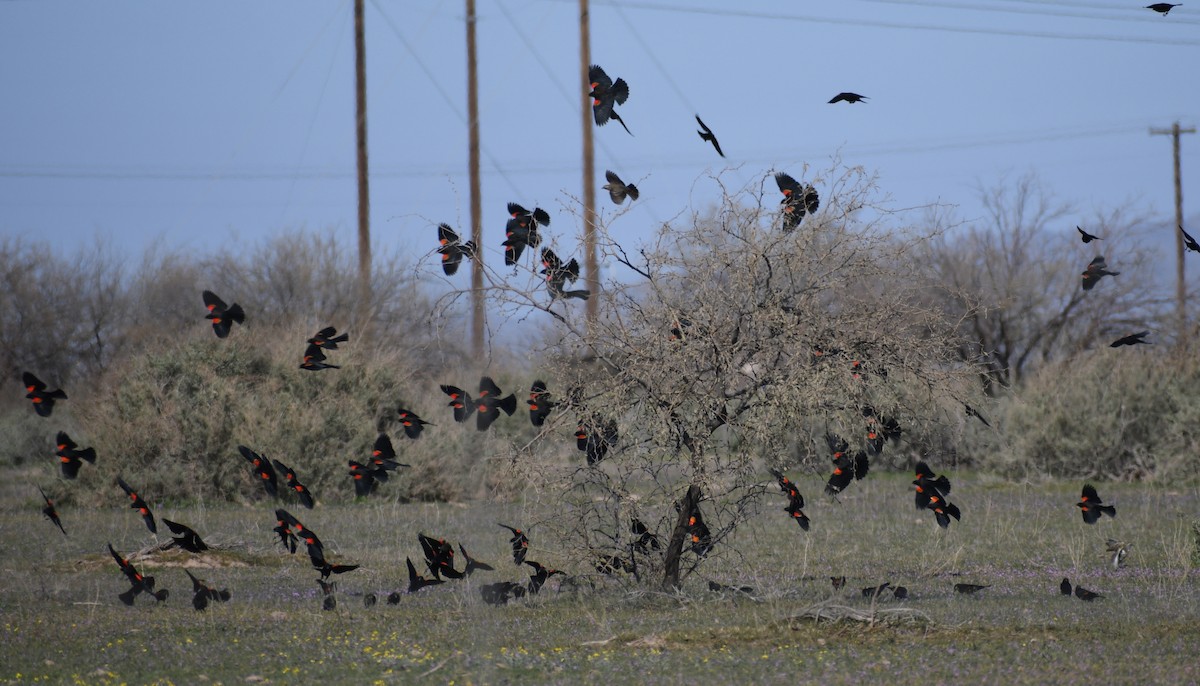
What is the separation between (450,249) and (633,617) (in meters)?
3.02

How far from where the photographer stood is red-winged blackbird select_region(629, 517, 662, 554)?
1015 cm

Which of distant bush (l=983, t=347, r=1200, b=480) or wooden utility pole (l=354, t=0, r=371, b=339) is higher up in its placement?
wooden utility pole (l=354, t=0, r=371, b=339)

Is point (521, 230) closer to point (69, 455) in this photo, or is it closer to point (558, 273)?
point (558, 273)

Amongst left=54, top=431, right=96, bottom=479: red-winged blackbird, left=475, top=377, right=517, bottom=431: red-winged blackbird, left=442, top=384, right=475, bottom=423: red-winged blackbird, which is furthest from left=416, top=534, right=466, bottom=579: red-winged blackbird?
left=54, top=431, right=96, bottom=479: red-winged blackbird

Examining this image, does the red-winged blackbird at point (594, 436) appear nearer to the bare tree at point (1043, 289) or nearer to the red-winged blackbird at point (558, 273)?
the red-winged blackbird at point (558, 273)

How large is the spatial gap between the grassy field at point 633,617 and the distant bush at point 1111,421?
794cm

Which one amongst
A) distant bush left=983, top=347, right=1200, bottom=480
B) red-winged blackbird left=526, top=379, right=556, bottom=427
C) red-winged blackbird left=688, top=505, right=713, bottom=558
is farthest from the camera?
distant bush left=983, top=347, right=1200, bottom=480

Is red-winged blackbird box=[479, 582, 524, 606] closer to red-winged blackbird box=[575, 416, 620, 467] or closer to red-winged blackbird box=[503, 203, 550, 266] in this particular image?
red-winged blackbird box=[575, 416, 620, 467]

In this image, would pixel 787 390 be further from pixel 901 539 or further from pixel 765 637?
pixel 901 539

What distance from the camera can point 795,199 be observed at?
950 centimetres

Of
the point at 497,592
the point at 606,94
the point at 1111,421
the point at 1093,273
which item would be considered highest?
the point at 606,94

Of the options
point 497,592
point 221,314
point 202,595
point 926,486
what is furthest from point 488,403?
point 926,486

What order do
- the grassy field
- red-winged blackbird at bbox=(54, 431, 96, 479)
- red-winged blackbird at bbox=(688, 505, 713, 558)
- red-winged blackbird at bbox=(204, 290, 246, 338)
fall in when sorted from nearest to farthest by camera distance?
the grassy field
red-winged blackbird at bbox=(204, 290, 246, 338)
red-winged blackbird at bbox=(54, 431, 96, 479)
red-winged blackbird at bbox=(688, 505, 713, 558)

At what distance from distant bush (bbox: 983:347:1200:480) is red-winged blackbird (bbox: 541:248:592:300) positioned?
16098 mm
